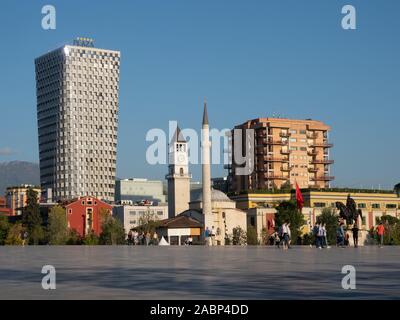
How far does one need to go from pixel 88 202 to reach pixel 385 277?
116 metres

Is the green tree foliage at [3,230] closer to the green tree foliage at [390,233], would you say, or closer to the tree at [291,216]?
the tree at [291,216]

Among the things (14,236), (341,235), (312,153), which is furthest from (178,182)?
(341,235)

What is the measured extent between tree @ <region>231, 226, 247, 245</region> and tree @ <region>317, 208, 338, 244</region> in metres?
10.3

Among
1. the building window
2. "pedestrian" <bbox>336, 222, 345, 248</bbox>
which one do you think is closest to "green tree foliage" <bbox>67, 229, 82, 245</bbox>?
the building window

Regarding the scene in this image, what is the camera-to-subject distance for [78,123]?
176 meters

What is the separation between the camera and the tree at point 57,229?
3778 inches

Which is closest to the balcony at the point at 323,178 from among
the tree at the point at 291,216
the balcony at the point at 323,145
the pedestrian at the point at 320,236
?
the balcony at the point at 323,145

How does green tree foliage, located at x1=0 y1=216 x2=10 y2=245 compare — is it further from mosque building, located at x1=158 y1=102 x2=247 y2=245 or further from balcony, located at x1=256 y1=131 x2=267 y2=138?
balcony, located at x1=256 y1=131 x2=267 y2=138

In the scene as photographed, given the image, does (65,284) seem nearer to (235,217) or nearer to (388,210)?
(235,217)

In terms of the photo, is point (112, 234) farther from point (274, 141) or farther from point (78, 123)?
point (78, 123)

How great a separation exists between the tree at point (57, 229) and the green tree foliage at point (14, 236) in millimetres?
3979

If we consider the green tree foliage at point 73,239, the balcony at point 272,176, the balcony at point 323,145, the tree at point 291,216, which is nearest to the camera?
the tree at point 291,216

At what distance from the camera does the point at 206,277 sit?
48.9 ft

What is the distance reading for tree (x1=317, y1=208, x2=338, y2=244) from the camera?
8419cm
